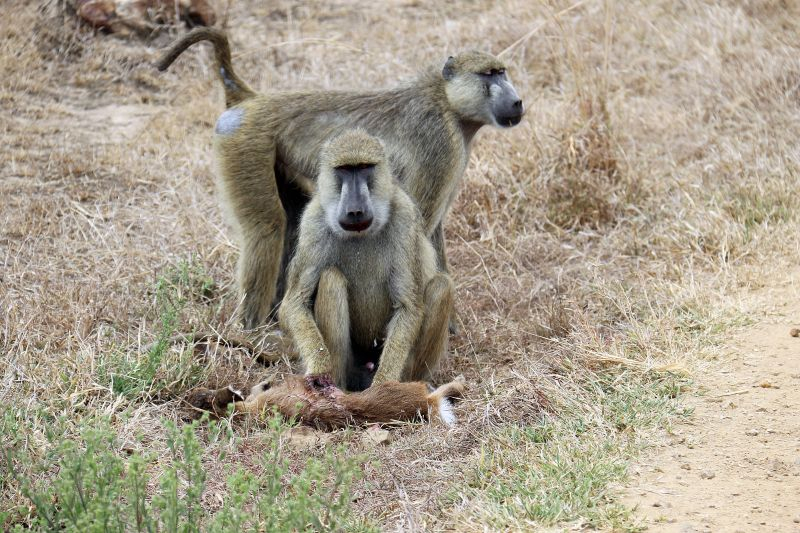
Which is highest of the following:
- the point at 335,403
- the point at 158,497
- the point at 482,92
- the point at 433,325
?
the point at 482,92

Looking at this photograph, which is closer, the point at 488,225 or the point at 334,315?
the point at 334,315

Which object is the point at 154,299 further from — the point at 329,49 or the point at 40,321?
the point at 329,49

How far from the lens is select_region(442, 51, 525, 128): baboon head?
5.10m

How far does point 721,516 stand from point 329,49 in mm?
Result: 5898

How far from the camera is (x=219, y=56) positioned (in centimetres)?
520

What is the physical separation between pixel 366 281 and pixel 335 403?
0.64 m

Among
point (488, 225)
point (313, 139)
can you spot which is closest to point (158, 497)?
point (313, 139)

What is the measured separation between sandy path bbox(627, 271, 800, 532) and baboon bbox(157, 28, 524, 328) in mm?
1634

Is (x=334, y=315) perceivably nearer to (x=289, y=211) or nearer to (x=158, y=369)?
(x=158, y=369)

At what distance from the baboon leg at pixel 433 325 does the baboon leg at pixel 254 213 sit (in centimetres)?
92

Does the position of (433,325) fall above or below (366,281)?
below

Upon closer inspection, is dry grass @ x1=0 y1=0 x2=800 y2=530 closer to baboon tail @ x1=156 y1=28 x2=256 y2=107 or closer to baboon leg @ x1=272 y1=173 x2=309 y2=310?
baboon leg @ x1=272 y1=173 x2=309 y2=310

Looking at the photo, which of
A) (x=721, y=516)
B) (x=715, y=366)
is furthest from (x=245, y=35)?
(x=721, y=516)

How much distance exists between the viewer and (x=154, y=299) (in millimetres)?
5031
